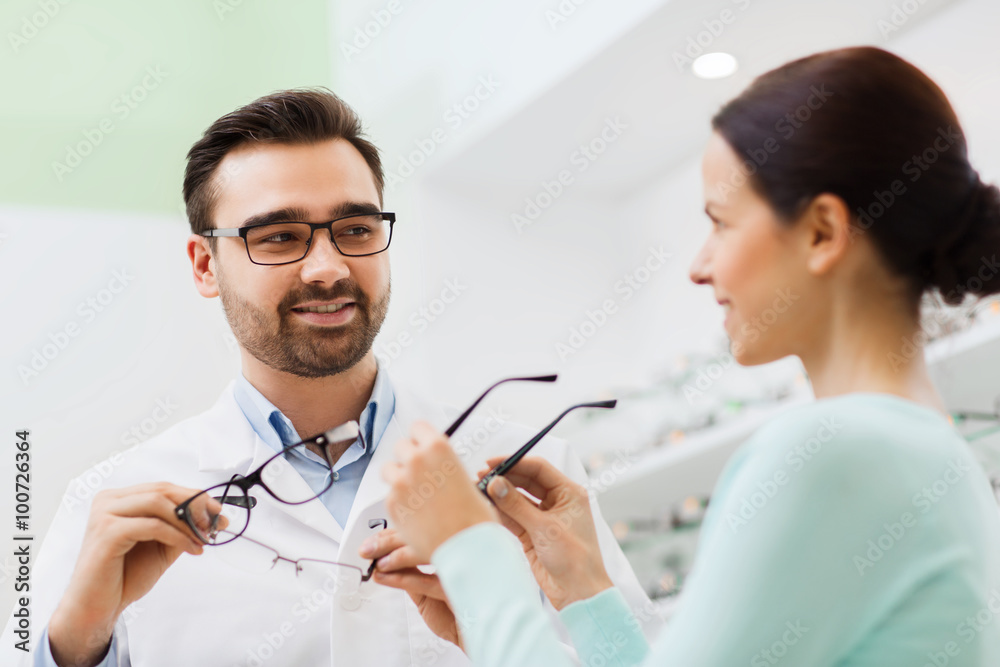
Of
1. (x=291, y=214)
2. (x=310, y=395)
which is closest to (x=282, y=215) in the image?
(x=291, y=214)

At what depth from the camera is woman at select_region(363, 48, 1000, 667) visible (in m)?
0.64

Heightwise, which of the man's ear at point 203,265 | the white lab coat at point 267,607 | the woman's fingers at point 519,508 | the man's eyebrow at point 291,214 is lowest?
the white lab coat at point 267,607

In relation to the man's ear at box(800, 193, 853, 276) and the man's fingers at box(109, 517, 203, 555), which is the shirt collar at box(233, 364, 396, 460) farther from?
the man's ear at box(800, 193, 853, 276)

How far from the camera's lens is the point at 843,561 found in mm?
639

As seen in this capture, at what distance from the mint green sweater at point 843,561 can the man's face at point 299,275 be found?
862 millimetres

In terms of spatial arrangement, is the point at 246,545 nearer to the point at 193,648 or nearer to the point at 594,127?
the point at 193,648

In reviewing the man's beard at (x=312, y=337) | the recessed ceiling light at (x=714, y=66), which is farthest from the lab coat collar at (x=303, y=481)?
the recessed ceiling light at (x=714, y=66)

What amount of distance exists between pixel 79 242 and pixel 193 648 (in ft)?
5.51

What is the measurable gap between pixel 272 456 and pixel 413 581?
11.2 inches

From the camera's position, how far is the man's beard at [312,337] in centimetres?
142

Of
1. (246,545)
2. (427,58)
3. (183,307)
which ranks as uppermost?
(427,58)

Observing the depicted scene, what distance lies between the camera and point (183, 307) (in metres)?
2.65

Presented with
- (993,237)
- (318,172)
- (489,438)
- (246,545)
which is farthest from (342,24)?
(993,237)

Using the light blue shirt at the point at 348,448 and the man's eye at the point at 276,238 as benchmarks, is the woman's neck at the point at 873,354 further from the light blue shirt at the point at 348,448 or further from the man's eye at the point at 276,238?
the man's eye at the point at 276,238
